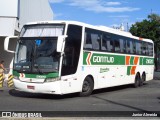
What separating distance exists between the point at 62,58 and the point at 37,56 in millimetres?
1037

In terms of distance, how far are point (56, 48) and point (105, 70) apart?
176 inches

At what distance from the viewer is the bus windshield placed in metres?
14.6

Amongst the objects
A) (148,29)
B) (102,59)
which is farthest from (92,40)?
(148,29)

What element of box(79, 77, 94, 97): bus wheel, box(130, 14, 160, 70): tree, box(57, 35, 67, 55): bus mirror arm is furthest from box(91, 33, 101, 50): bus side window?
box(130, 14, 160, 70): tree

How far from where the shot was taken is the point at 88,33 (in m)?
16.5

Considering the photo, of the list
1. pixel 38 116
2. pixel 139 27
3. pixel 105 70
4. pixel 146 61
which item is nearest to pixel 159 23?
pixel 139 27

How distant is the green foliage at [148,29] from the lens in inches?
1652

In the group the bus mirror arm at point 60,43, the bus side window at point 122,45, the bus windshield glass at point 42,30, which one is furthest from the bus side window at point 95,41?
the bus mirror arm at point 60,43

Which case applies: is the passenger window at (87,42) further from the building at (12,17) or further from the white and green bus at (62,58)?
the building at (12,17)

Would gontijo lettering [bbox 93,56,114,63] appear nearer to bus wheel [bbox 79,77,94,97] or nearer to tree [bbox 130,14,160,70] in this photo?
bus wheel [bbox 79,77,94,97]

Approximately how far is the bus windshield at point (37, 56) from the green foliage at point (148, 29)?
28.2m

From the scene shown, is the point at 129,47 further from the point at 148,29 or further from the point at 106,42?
the point at 148,29

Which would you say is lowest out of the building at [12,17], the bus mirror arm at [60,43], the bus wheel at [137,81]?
the bus wheel at [137,81]

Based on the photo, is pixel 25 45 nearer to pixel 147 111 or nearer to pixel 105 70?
pixel 105 70
